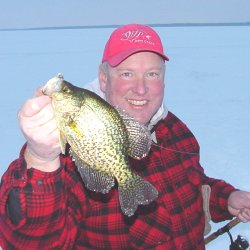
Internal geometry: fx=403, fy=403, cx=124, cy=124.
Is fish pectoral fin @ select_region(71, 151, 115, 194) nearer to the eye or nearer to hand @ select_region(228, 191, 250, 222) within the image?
the eye

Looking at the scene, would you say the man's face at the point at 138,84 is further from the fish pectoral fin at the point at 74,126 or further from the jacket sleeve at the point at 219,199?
the fish pectoral fin at the point at 74,126

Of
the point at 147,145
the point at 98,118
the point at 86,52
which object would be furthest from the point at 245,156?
the point at 86,52

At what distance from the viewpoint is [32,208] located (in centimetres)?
151

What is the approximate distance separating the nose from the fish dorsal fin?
681mm

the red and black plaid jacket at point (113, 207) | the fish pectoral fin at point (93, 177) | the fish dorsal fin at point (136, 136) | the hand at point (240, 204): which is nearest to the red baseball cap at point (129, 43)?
the red and black plaid jacket at point (113, 207)

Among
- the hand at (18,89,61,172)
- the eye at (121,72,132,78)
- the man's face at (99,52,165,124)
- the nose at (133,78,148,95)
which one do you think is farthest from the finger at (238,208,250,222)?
the hand at (18,89,61,172)

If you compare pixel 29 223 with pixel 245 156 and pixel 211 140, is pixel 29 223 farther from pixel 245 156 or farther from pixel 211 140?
pixel 211 140

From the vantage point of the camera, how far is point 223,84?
364 inches

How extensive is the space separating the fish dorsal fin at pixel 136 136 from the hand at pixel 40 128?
251mm

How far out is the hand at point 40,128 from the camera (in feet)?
4.07

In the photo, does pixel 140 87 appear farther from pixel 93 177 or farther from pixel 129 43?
pixel 93 177

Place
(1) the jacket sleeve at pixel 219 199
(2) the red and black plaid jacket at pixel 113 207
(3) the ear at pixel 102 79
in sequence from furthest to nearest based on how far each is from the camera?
1. (1) the jacket sleeve at pixel 219 199
2. (3) the ear at pixel 102 79
3. (2) the red and black plaid jacket at pixel 113 207

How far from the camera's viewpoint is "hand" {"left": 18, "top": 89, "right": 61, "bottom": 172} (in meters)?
1.24

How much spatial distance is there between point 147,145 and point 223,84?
8.11 metres
